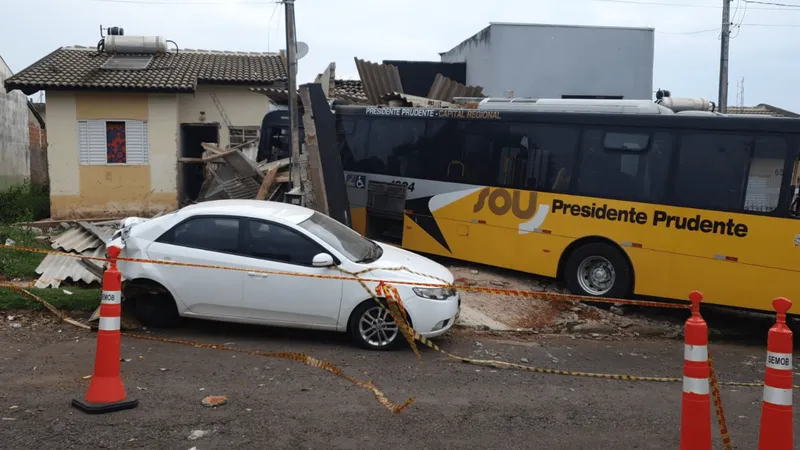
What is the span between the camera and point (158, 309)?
837 cm

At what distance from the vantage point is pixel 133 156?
746 inches

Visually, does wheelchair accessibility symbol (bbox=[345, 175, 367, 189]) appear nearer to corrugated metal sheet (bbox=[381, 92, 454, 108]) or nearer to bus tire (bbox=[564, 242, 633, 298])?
corrugated metal sheet (bbox=[381, 92, 454, 108])

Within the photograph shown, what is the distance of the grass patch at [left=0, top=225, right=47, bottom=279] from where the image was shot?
1076 centimetres

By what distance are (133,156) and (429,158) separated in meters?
9.67

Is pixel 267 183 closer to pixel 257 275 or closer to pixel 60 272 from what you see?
pixel 60 272

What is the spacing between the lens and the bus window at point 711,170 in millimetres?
9664

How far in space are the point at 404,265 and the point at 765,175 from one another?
4.77 m

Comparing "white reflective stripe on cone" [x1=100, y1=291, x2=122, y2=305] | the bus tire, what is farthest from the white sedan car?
the bus tire

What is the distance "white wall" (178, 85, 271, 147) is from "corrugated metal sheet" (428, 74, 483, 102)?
592 cm

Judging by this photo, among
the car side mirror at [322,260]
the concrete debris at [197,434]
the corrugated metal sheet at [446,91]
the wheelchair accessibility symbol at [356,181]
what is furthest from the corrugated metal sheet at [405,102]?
the concrete debris at [197,434]

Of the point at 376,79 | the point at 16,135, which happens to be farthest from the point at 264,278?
the point at 16,135

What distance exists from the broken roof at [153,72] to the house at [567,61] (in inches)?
328

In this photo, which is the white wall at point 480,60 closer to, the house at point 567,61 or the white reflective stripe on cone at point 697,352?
the house at point 567,61

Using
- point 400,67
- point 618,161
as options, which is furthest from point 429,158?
point 400,67
